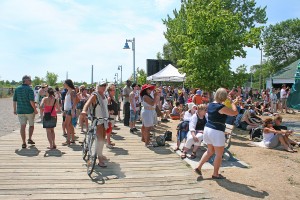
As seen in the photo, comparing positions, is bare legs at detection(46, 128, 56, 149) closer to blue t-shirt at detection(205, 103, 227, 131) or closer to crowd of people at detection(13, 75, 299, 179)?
crowd of people at detection(13, 75, 299, 179)

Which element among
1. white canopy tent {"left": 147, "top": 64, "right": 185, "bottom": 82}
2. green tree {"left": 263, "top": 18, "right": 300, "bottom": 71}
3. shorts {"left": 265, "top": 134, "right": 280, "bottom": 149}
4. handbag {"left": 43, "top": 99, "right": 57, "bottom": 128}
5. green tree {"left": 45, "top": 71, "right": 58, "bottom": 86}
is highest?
green tree {"left": 263, "top": 18, "right": 300, "bottom": 71}

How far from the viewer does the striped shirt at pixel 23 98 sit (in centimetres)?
798

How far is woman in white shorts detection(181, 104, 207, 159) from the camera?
23.4 ft

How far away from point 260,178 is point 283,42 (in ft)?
187

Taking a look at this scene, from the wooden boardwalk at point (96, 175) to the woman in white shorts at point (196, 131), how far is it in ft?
1.41

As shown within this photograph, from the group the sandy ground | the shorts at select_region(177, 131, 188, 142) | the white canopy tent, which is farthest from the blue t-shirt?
the white canopy tent

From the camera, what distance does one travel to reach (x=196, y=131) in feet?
24.3

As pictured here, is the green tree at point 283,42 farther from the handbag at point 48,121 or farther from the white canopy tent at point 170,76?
the handbag at point 48,121

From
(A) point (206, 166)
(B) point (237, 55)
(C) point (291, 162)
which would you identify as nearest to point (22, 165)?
(A) point (206, 166)

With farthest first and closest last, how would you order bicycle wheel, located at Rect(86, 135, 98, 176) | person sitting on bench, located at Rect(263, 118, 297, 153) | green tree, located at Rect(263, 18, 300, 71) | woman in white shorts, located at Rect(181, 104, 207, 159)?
1. green tree, located at Rect(263, 18, 300, 71)
2. person sitting on bench, located at Rect(263, 118, 297, 153)
3. woman in white shorts, located at Rect(181, 104, 207, 159)
4. bicycle wheel, located at Rect(86, 135, 98, 176)

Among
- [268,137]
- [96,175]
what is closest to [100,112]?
[96,175]

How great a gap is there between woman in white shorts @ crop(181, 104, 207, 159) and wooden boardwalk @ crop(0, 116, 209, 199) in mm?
429

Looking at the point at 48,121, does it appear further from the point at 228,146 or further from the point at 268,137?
the point at 268,137

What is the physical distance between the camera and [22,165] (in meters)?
6.59
